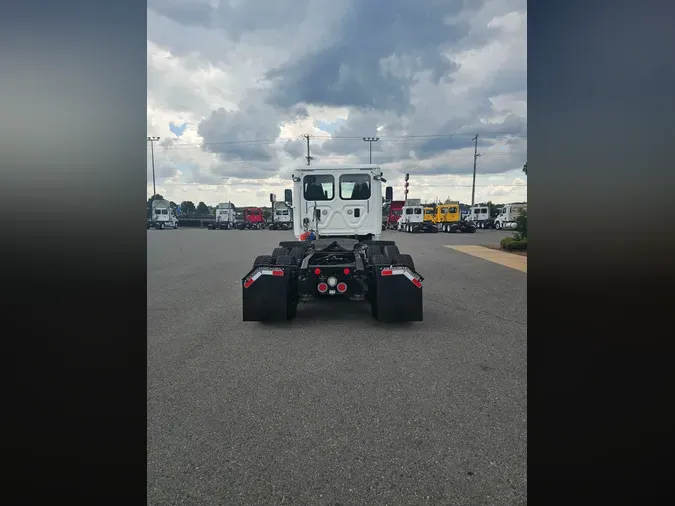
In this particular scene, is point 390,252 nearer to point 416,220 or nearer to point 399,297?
point 399,297

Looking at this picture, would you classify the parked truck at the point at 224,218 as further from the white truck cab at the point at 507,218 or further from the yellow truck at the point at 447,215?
the white truck cab at the point at 507,218

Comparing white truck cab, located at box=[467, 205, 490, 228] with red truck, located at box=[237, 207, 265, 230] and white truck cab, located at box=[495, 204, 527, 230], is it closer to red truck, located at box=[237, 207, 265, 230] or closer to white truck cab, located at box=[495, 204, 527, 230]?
white truck cab, located at box=[495, 204, 527, 230]

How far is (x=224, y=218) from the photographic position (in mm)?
45688

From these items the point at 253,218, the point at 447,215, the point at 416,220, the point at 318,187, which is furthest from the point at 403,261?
the point at 253,218

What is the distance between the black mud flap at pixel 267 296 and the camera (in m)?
5.95

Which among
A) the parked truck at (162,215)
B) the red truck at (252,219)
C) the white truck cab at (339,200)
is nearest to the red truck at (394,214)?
the red truck at (252,219)

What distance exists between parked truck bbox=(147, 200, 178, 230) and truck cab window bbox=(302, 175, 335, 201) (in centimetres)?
3621

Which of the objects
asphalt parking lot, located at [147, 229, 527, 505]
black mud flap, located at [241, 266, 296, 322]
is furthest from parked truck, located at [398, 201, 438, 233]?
black mud flap, located at [241, 266, 296, 322]

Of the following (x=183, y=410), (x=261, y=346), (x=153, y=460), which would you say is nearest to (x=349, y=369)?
(x=261, y=346)

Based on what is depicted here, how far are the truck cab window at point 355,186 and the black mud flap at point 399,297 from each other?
2682mm

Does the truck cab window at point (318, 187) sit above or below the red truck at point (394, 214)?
below

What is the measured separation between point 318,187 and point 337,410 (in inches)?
217

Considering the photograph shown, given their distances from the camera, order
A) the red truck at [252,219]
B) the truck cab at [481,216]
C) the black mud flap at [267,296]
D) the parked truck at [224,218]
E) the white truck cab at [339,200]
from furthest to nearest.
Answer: the red truck at [252,219] → the parked truck at [224,218] → the truck cab at [481,216] → the white truck cab at [339,200] → the black mud flap at [267,296]

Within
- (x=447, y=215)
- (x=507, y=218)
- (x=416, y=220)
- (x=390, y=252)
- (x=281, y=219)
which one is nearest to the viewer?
(x=390, y=252)
